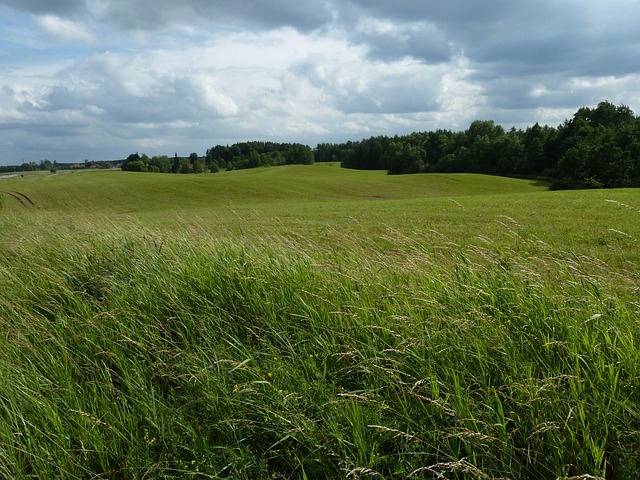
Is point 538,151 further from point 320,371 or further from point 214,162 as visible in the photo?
point 320,371

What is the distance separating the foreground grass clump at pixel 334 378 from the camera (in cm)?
279

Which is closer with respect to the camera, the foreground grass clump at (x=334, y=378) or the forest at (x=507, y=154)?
the foreground grass clump at (x=334, y=378)

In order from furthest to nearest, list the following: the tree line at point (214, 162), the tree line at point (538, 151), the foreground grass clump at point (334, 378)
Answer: the tree line at point (214, 162) < the tree line at point (538, 151) < the foreground grass clump at point (334, 378)

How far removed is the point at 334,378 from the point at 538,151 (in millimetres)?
107353

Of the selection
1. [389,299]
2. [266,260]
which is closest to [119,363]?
[266,260]

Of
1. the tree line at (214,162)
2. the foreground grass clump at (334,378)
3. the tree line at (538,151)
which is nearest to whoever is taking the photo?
the foreground grass clump at (334,378)

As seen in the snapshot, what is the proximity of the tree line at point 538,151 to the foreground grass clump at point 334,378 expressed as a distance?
78636 millimetres

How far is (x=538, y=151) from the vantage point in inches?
3873

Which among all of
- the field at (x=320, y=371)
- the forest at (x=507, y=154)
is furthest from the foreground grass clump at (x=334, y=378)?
the forest at (x=507, y=154)

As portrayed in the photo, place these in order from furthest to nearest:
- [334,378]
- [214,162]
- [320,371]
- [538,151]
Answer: [214,162]
[538,151]
[320,371]
[334,378]

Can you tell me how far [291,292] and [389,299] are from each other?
40.6 inches

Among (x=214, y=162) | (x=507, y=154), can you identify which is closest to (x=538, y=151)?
(x=507, y=154)

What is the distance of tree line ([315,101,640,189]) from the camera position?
74.6m

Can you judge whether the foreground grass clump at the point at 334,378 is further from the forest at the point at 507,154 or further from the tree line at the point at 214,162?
the tree line at the point at 214,162
